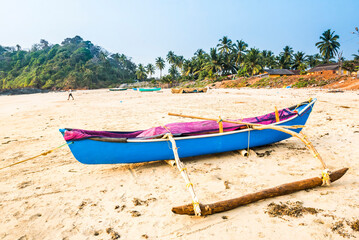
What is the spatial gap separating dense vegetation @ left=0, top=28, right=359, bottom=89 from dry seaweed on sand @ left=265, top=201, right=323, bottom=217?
41.1m

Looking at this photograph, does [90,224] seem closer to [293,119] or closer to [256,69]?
[293,119]

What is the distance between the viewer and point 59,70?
7512 cm

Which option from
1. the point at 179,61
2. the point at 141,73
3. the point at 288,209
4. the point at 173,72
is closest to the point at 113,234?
the point at 288,209

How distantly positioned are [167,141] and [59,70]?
8895 centimetres

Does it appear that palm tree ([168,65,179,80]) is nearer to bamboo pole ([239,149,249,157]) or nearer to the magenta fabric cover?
the magenta fabric cover

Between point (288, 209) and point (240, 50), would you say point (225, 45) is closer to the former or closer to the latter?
point (240, 50)

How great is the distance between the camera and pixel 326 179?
9.52ft

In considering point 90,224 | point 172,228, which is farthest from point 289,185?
point 90,224

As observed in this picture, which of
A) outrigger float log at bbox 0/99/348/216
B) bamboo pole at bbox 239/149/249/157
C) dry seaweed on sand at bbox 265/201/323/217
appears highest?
outrigger float log at bbox 0/99/348/216

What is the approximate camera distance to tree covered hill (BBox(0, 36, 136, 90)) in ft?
231

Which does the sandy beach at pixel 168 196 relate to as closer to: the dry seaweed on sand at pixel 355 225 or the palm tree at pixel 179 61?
the dry seaweed on sand at pixel 355 225

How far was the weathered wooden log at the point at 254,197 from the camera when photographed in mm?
2395

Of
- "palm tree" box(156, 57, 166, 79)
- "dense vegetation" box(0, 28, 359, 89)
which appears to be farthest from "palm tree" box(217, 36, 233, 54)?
"palm tree" box(156, 57, 166, 79)

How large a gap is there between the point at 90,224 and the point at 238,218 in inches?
79.1
